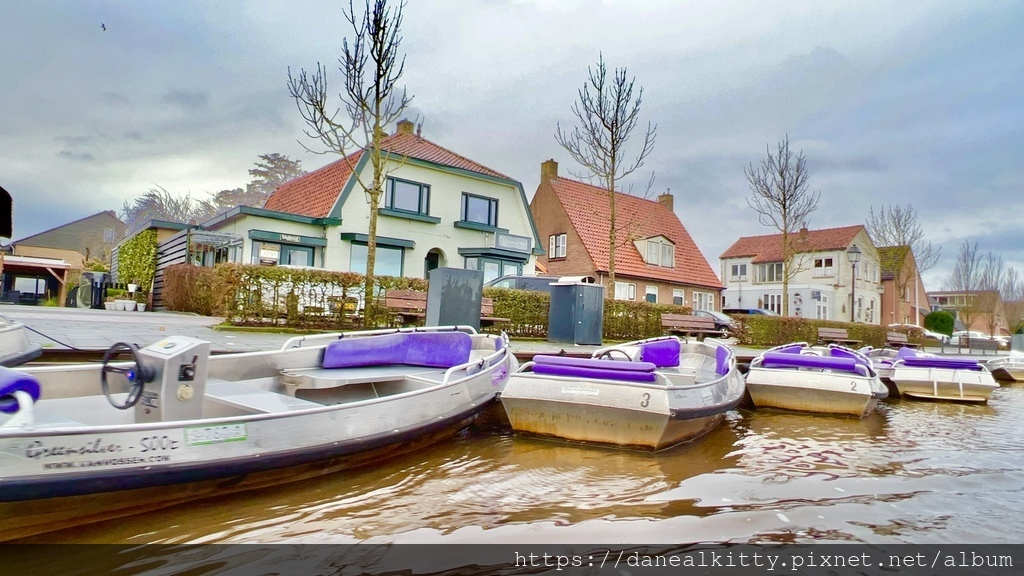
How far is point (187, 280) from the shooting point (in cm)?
1841

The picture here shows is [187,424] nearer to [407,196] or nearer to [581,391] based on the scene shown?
[581,391]

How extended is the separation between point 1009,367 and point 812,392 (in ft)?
39.3

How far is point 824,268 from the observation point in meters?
46.7

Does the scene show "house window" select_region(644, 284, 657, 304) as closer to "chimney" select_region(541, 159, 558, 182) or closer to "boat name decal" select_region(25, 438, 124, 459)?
"chimney" select_region(541, 159, 558, 182)

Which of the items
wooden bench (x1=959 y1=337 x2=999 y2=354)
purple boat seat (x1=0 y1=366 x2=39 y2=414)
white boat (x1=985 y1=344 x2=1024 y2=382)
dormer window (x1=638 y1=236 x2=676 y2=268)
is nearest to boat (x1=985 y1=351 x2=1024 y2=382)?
white boat (x1=985 y1=344 x2=1024 y2=382)

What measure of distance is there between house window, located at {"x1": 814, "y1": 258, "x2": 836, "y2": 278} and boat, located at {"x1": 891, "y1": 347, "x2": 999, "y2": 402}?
3794 centimetres

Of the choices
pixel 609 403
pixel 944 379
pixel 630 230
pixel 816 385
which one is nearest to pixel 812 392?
pixel 816 385

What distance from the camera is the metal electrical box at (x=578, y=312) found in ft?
46.8

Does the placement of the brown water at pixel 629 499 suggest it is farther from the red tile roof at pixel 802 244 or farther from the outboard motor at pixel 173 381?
the red tile roof at pixel 802 244

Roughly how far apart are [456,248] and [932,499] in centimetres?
2057

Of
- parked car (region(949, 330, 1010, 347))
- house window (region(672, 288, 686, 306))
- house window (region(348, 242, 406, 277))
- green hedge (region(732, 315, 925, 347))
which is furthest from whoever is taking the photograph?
house window (region(672, 288, 686, 306))

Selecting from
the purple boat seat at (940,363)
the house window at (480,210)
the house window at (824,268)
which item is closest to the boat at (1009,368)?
the purple boat seat at (940,363)

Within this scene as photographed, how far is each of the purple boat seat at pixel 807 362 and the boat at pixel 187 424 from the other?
518 cm

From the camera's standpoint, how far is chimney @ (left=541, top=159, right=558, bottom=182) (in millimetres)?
34716
